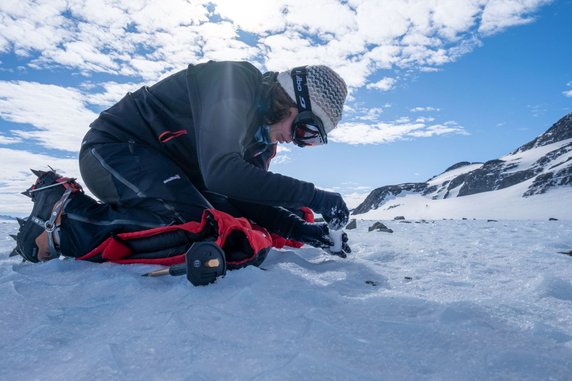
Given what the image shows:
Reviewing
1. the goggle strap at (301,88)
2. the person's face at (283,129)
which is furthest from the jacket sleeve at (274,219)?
the goggle strap at (301,88)

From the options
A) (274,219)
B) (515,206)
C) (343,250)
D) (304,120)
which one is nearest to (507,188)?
(515,206)

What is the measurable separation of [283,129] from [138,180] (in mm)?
1286

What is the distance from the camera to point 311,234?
143 inches

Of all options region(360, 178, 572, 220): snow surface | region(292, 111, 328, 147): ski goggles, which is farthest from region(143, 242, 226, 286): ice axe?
region(360, 178, 572, 220): snow surface

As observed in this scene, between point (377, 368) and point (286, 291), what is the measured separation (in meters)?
0.88

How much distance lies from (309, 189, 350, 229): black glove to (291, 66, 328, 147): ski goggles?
50cm

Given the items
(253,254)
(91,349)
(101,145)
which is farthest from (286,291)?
(101,145)

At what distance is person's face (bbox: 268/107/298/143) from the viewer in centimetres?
304

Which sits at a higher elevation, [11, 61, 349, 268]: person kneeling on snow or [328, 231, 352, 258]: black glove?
[11, 61, 349, 268]: person kneeling on snow

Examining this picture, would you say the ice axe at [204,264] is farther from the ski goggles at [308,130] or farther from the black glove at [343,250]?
the black glove at [343,250]

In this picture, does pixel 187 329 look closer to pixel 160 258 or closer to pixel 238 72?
pixel 160 258

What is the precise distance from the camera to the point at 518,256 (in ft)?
11.8

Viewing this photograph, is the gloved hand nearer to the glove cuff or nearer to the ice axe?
the glove cuff

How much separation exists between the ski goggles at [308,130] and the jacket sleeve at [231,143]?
42cm
